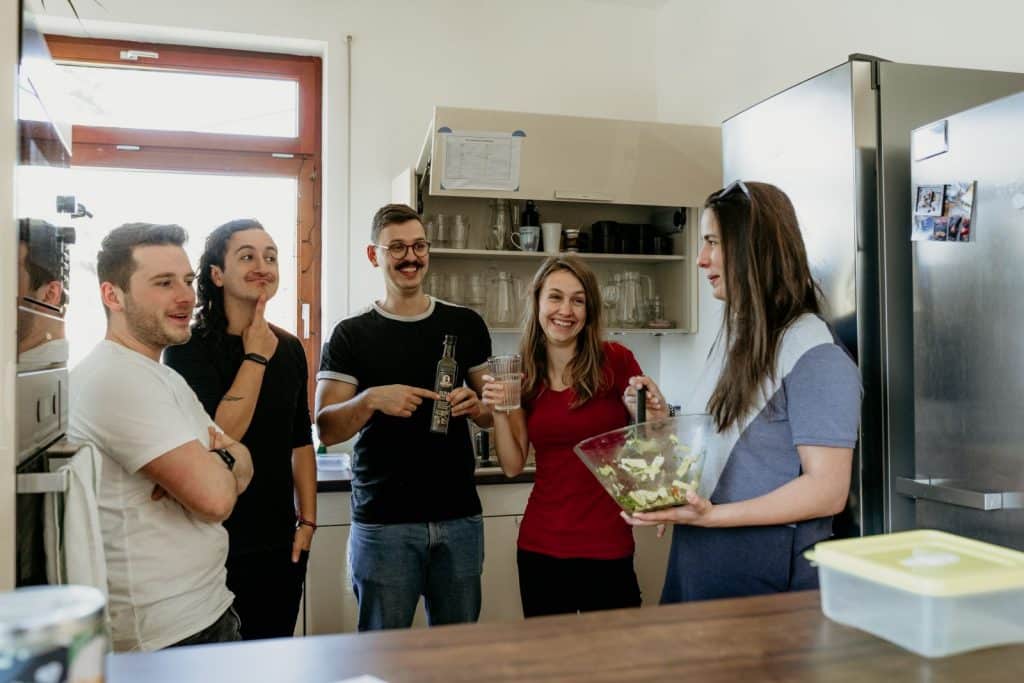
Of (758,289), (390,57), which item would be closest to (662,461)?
(758,289)

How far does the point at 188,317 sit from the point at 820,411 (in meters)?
1.12

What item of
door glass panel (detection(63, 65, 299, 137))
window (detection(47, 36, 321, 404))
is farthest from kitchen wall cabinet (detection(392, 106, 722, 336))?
door glass panel (detection(63, 65, 299, 137))

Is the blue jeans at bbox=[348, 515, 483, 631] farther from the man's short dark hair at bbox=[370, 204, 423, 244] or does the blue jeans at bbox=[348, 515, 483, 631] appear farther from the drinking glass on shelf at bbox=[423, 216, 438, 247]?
the drinking glass on shelf at bbox=[423, 216, 438, 247]

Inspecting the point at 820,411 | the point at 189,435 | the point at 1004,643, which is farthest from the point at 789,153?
the point at 189,435

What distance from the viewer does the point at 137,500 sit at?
55.4 inches

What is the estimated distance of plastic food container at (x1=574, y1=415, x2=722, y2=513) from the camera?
1.45m

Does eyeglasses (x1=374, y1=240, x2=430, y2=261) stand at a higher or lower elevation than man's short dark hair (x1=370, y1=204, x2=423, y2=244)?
lower

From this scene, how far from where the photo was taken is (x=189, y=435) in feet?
4.61

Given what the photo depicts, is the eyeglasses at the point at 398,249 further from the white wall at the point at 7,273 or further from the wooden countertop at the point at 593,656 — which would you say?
the wooden countertop at the point at 593,656

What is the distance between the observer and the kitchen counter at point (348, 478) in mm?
2812

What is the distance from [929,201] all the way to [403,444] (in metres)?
1.42

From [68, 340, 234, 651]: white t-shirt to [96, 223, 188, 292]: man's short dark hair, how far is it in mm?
119

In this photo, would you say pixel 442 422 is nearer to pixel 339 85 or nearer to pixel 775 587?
pixel 775 587

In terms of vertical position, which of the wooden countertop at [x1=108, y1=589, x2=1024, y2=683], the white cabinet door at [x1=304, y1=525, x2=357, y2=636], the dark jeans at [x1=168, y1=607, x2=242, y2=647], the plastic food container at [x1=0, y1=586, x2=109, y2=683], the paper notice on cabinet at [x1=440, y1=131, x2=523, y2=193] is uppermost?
the paper notice on cabinet at [x1=440, y1=131, x2=523, y2=193]
